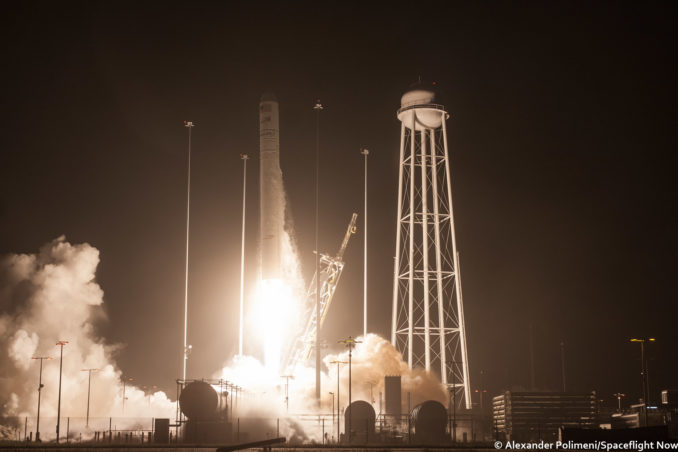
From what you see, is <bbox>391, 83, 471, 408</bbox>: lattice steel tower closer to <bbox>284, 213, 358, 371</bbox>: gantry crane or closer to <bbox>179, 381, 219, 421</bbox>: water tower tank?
<bbox>284, 213, 358, 371</bbox>: gantry crane

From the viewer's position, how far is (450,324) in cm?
10512

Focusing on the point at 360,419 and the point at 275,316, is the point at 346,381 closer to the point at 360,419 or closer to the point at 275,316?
the point at 275,316

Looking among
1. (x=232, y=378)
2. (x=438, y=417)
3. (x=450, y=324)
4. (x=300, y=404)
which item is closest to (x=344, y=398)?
(x=300, y=404)

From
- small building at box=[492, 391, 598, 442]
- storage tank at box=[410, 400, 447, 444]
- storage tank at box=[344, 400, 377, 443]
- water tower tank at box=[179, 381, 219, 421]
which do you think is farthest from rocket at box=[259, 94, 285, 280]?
small building at box=[492, 391, 598, 442]

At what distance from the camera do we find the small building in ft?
244

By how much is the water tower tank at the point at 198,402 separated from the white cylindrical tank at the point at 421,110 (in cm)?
3198

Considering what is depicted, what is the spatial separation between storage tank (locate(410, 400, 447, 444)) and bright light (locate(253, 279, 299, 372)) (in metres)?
19.2

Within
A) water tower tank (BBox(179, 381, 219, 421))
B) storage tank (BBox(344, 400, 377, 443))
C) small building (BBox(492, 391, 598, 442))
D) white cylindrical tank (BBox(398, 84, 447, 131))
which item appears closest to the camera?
water tower tank (BBox(179, 381, 219, 421))

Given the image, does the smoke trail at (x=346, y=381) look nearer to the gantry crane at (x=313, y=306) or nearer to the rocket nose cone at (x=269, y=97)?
the gantry crane at (x=313, y=306)

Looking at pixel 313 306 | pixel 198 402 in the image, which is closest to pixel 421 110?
pixel 313 306

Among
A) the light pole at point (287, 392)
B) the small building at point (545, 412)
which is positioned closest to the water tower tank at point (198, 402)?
the light pole at point (287, 392)

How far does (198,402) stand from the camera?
67.3 metres

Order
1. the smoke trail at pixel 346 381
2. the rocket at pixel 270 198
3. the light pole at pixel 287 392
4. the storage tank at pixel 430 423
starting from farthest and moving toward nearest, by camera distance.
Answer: the rocket at pixel 270 198, the smoke trail at pixel 346 381, the light pole at pixel 287 392, the storage tank at pixel 430 423

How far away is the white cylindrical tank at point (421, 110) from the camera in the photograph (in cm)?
8731
